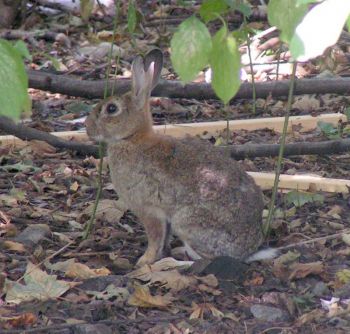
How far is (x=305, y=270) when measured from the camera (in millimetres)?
4086

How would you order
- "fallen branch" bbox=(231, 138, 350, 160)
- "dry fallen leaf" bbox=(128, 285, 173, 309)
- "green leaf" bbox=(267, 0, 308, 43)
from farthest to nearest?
"fallen branch" bbox=(231, 138, 350, 160) → "dry fallen leaf" bbox=(128, 285, 173, 309) → "green leaf" bbox=(267, 0, 308, 43)

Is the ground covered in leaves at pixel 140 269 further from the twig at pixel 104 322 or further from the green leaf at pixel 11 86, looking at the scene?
the green leaf at pixel 11 86

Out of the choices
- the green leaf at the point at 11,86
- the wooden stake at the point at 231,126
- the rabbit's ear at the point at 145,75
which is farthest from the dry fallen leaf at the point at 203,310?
the wooden stake at the point at 231,126

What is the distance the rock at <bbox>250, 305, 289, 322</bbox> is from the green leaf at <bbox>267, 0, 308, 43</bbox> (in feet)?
6.31

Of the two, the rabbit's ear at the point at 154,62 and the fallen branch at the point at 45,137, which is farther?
the fallen branch at the point at 45,137

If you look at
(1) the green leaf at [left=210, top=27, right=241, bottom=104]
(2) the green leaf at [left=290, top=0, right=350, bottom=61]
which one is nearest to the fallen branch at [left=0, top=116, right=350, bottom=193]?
(1) the green leaf at [left=210, top=27, right=241, bottom=104]

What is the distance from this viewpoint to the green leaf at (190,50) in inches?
79.7

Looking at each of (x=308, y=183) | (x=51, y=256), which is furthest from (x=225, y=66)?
(x=308, y=183)

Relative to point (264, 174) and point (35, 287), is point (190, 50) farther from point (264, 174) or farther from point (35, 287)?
point (264, 174)

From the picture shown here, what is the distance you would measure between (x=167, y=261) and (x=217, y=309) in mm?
658

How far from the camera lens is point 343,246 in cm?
448

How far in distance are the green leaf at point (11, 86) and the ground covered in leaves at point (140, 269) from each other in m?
1.91

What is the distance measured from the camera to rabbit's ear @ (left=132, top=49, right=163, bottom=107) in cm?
462

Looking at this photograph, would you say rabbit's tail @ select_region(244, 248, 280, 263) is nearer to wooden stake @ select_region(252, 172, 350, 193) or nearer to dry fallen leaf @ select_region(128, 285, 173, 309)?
dry fallen leaf @ select_region(128, 285, 173, 309)
